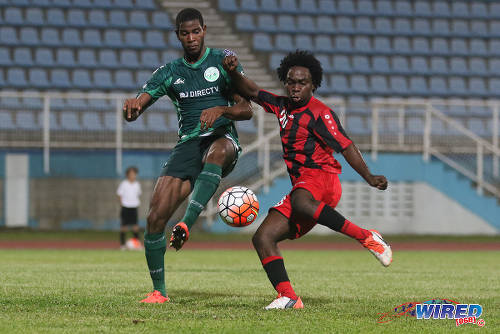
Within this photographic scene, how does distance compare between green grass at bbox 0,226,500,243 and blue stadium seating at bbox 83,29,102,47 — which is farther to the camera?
blue stadium seating at bbox 83,29,102,47

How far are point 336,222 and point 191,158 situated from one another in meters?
1.37

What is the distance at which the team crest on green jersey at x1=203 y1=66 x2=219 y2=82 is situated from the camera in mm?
6590

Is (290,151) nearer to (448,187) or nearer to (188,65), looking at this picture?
(188,65)

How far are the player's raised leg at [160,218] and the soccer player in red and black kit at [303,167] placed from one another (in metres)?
0.76

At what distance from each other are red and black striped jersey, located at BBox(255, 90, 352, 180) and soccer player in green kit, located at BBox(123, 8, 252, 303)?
0.46m

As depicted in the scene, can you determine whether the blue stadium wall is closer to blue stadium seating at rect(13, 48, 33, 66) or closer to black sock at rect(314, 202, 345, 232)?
blue stadium seating at rect(13, 48, 33, 66)

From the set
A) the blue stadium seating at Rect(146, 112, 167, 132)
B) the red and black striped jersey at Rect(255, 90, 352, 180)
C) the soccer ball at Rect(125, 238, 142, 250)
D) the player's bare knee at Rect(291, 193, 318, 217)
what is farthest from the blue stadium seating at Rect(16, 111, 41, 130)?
the player's bare knee at Rect(291, 193, 318, 217)

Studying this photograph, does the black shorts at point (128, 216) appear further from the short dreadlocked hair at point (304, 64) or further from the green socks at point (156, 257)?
the short dreadlocked hair at point (304, 64)

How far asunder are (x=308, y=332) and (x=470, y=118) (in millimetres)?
16636

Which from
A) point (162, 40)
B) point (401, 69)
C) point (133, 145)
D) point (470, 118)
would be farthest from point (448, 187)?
point (162, 40)

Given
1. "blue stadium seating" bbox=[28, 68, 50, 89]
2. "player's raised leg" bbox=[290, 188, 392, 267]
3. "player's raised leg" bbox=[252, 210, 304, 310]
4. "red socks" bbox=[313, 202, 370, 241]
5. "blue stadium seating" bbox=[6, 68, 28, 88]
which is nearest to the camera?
"player's raised leg" bbox=[290, 188, 392, 267]

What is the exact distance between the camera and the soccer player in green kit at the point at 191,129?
253 inches

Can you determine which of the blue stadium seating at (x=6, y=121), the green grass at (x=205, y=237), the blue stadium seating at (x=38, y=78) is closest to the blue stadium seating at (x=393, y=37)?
the green grass at (x=205, y=237)

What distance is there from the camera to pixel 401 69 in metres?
23.4
